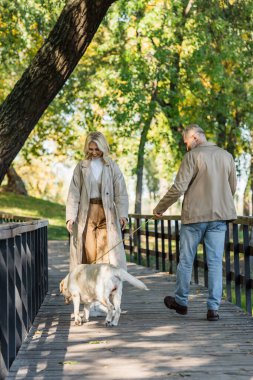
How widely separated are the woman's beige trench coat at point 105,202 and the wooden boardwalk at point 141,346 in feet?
2.52

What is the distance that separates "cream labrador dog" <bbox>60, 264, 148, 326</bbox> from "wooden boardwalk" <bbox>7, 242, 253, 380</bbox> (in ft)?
0.63

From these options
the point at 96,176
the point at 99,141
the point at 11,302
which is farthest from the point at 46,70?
the point at 11,302

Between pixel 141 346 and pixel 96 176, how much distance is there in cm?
259

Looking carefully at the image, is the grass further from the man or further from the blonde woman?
the man

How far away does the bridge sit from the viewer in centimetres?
605

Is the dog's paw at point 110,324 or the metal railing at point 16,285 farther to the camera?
the dog's paw at point 110,324

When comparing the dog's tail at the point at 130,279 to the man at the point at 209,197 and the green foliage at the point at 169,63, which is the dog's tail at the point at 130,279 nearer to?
the man at the point at 209,197

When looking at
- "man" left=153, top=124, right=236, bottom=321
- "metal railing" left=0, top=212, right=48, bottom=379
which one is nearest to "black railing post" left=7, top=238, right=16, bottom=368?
"metal railing" left=0, top=212, right=48, bottom=379

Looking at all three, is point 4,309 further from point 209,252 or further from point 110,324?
point 209,252

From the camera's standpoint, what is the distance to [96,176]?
9.15 m

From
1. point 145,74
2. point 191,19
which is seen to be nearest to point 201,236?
point 145,74

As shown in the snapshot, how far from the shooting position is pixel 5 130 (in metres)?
10.1

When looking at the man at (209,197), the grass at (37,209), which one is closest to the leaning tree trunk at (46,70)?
the man at (209,197)

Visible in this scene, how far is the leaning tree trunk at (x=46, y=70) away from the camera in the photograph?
10.1 meters
